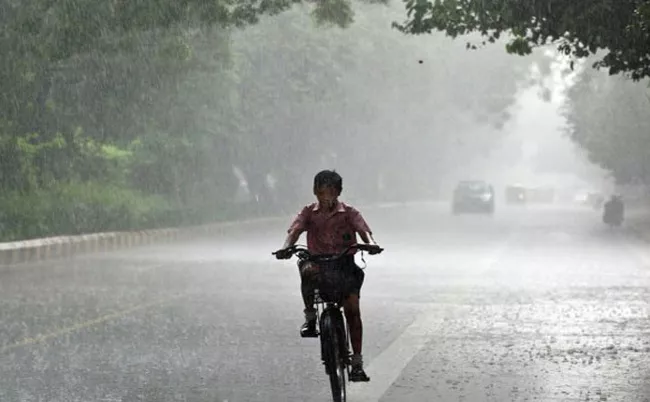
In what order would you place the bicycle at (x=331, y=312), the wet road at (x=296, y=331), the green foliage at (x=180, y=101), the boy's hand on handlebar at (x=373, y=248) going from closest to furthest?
the bicycle at (x=331, y=312)
the boy's hand on handlebar at (x=373, y=248)
the wet road at (x=296, y=331)
the green foliage at (x=180, y=101)

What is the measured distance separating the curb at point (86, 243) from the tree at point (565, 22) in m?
9.49

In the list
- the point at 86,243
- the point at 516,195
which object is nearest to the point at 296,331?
the point at 86,243

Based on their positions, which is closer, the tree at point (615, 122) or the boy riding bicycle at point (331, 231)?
the boy riding bicycle at point (331, 231)

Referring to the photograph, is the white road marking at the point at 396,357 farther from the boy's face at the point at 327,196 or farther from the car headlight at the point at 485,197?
the car headlight at the point at 485,197

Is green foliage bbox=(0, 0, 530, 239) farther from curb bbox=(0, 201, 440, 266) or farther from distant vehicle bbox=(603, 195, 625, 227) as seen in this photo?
A: distant vehicle bbox=(603, 195, 625, 227)

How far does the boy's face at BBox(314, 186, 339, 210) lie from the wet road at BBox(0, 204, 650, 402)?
4.71 ft

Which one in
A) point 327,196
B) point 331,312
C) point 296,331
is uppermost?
point 327,196

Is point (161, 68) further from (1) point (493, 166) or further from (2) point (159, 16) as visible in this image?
(1) point (493, 166)

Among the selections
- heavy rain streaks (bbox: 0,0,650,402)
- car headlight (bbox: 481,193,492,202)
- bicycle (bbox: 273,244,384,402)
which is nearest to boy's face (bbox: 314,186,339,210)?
bicycle (bbox: 273,244,384,402)

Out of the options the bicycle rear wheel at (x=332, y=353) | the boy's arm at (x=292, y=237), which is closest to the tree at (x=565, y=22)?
the boy's arm at (x=292, y=237)

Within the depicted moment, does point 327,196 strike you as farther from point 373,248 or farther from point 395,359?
point 395,359

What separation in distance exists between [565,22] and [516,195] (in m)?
85.6

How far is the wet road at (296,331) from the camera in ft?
29.3

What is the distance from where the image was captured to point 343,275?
25.8 feet
